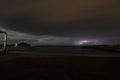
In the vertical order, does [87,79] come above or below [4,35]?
below

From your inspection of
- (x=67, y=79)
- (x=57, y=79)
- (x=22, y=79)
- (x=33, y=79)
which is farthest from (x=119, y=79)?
(x=22, y=79)

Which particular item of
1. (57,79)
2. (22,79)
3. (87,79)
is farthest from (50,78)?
(87,79)

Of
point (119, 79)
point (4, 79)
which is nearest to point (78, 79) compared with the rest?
point (119, 79)

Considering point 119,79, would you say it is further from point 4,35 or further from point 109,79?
point 4,35

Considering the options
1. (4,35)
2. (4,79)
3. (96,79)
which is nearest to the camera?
(4,79)

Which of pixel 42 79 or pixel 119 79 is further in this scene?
pixel 119 79

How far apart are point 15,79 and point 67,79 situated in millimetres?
4394

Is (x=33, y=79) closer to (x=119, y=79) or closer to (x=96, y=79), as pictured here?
(x=96, y=79)

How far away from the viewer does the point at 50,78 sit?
11703 mm

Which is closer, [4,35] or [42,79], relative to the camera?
[42,79]

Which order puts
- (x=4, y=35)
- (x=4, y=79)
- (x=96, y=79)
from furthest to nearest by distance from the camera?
1. (x=4, y=35)
2. (x=96, y=79)
3. (x=4, y=79)

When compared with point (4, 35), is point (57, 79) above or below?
below

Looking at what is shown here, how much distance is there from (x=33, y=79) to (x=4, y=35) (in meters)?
29.1

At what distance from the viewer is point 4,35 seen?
36750 millimetres
